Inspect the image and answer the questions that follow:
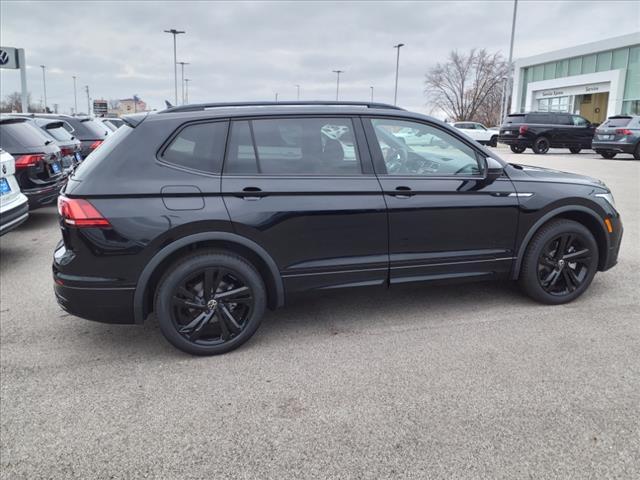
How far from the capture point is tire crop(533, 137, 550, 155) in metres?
23.3

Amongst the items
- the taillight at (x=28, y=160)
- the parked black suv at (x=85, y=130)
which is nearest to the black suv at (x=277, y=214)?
the taillight at (x=28, y=160)

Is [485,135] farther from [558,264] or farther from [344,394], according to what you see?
[344,394]

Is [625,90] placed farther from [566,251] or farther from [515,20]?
[566,251]

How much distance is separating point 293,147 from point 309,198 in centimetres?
40

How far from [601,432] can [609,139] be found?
2022cm

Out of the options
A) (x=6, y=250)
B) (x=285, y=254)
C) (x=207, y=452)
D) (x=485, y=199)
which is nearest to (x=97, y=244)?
(x=285, y=254)

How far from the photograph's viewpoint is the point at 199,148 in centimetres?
354

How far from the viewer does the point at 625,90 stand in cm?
3622

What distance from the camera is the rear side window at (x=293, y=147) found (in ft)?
11.8

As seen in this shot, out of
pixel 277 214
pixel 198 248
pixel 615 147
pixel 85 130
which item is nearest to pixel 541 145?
pixel 615 147

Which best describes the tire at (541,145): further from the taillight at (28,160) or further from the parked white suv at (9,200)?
the parked white suv at (9,200)

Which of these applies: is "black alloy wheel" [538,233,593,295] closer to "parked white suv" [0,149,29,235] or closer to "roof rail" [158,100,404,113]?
"roof rail" [158,100,404,113]

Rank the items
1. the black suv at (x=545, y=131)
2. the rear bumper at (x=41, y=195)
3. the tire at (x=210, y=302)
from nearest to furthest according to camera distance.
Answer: the tire at (x=210, y=302) < the rear bumper at (x=41, y=195) < the black suv at (x=545, y=131)

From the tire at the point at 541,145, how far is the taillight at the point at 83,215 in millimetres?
23165
